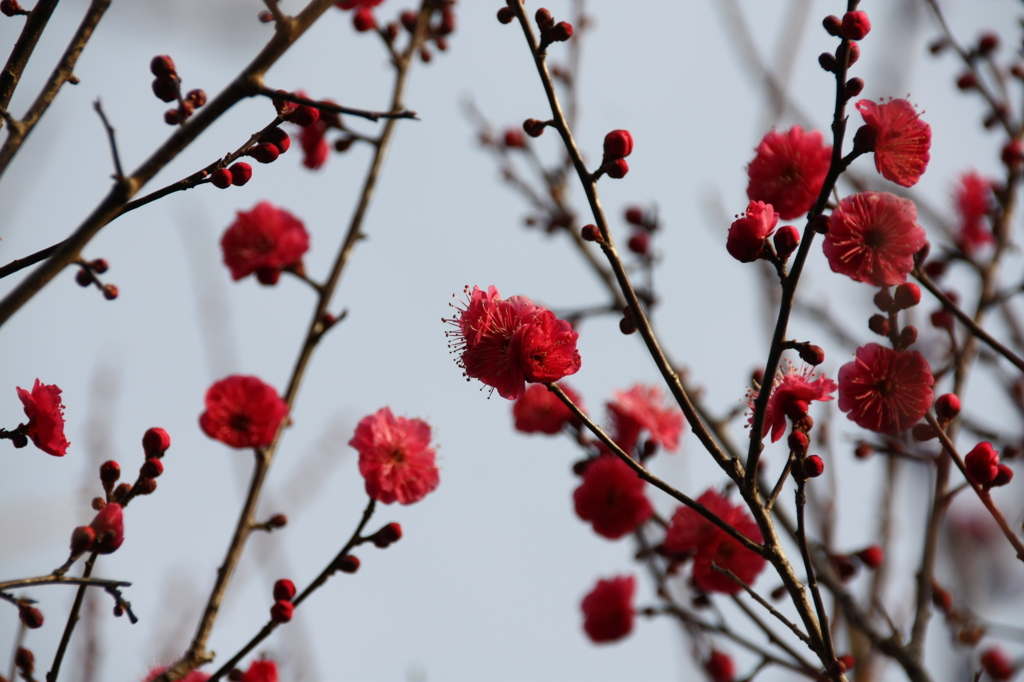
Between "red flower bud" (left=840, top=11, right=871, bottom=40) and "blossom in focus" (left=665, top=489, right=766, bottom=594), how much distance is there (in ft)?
3.90

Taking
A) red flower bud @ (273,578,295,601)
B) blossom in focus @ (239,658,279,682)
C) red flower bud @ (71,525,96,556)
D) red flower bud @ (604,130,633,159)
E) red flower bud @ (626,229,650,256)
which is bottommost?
blossom in focus @ (239,658,279,682)

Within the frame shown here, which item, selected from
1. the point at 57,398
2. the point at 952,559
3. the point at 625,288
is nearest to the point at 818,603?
the point at 625,288

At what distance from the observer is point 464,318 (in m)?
1.89

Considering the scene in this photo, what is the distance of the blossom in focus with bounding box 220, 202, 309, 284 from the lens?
9.47 feet

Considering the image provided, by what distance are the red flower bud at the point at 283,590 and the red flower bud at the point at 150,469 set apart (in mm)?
400

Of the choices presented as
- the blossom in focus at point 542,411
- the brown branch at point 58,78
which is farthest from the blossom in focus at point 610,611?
the brown branch at point 58,78

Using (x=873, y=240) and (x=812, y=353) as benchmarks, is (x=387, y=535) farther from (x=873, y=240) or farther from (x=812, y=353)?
(x=873, y=240)

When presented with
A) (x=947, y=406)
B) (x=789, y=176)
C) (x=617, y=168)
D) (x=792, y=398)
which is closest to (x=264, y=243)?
(x=617, y=168)

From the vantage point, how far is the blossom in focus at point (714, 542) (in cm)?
229

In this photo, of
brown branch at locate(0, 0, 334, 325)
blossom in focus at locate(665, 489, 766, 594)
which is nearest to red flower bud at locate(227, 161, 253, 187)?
brown branch at locate(0, 0, 334, 325)

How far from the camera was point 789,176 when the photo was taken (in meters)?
2.03

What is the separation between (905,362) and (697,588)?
109 centimetres

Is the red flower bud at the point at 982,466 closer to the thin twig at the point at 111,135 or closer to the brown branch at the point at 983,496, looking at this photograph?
the brown branch at the point at 983,496

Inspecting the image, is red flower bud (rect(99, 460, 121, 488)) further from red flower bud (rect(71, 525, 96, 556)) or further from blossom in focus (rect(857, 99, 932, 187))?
blossom in focus (rect(857, 99, 932, 187))
